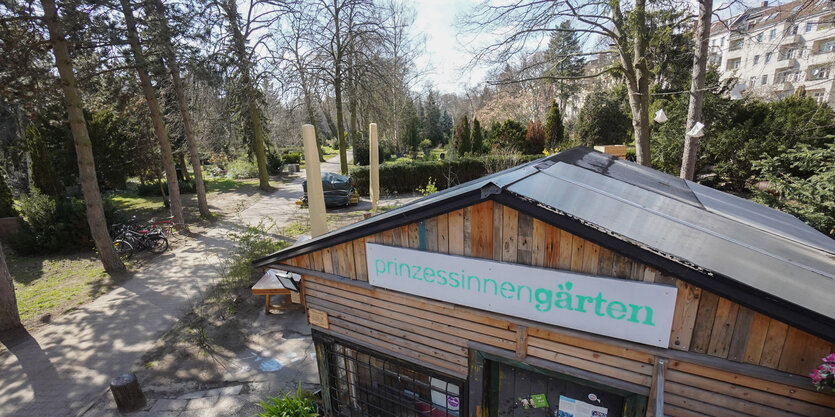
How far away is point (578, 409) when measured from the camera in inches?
120

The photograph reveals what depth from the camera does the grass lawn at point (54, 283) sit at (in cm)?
792

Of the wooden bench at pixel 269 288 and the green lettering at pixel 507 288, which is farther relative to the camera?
the wooden bench at pixel 269 288

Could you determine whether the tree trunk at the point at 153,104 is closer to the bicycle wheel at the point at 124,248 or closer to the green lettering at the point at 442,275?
the bicycle wheel at the point at 124,248

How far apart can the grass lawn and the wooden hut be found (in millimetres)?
7952

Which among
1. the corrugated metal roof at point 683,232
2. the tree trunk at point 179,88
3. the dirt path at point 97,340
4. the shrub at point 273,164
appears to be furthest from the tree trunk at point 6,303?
the shrub at point 273,164

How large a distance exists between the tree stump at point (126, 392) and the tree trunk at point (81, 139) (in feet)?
20.5

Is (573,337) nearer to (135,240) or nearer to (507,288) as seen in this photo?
(507,288)

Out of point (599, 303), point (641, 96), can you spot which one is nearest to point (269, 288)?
point (599, 303)

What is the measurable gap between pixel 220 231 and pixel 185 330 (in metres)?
7.04

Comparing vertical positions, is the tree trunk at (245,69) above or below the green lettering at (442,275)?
above

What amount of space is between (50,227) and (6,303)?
5.45 meters

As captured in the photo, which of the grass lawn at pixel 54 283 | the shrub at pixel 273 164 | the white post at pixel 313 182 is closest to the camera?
the white post at pixel 313 182

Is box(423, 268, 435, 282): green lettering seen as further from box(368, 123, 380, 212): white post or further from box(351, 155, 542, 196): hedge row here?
box(351, 155, 542, 196): hedge row

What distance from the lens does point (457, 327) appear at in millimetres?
3223
